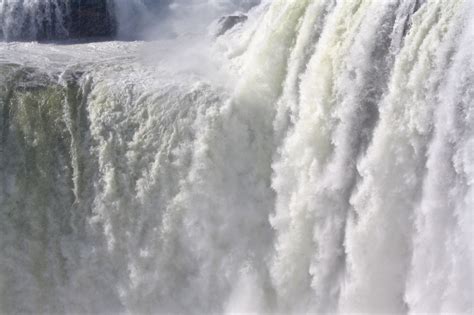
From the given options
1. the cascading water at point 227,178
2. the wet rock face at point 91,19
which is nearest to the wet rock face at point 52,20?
the wet rock face at point 91,19

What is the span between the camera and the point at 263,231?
7.12m

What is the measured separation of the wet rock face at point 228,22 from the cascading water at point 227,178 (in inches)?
64.6

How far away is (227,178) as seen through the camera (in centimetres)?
718

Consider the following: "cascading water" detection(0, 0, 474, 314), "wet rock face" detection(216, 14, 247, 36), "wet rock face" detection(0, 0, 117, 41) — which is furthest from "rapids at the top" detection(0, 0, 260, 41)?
"cascading water" detection(0, 0, 474, 314)

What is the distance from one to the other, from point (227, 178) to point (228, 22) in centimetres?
315

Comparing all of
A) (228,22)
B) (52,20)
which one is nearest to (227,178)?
(228,22)

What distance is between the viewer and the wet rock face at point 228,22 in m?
9.47

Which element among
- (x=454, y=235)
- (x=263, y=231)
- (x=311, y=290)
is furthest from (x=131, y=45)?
(x=454, y=235)

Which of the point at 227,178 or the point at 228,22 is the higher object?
the point at 228,22

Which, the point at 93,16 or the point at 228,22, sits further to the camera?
the point at 93,16

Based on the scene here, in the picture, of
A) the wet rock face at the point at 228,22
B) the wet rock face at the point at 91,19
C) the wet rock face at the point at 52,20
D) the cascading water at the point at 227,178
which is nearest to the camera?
the cascading water at the point at 227,178

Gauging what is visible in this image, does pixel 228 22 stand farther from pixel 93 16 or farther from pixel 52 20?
pixel 52 20

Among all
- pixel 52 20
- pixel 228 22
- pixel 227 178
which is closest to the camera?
pixel 227 178

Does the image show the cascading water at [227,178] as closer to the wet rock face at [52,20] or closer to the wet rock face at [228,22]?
the wet rock face at [228,22]
